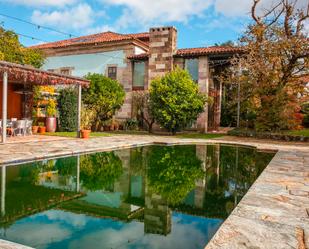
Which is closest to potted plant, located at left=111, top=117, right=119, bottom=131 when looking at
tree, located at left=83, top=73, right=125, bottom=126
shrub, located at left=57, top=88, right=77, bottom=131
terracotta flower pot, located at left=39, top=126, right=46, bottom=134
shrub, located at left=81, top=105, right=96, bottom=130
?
tree, located at left=83, top=73, right=125, bottom=126

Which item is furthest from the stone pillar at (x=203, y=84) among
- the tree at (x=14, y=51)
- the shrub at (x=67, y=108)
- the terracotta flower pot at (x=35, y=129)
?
the tree at (x=14, y=51)

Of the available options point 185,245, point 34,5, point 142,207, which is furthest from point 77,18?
point 185,245

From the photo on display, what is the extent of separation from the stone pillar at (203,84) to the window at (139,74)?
13.9 ft

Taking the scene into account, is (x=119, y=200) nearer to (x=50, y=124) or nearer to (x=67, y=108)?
(x=50, y=124)

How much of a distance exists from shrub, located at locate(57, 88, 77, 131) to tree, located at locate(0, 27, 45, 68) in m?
4.66

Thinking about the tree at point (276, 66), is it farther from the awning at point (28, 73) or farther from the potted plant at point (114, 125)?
the awning at point (28, 73)

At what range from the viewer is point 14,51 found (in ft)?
63.3

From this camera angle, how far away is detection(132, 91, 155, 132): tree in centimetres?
1905

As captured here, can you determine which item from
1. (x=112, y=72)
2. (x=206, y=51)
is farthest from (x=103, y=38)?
(x=206, y=51)

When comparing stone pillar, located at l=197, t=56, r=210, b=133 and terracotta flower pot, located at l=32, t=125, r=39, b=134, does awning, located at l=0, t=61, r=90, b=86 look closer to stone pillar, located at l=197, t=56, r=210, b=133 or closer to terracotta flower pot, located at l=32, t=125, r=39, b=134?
terracotta flower pot, located at l=32, t=125, r=39, b=134

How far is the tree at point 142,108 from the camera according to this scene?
19.0 meters

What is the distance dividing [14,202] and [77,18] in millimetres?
18662

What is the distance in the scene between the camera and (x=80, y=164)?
26.3 feet

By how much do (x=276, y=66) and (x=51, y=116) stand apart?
1234 centimetres
